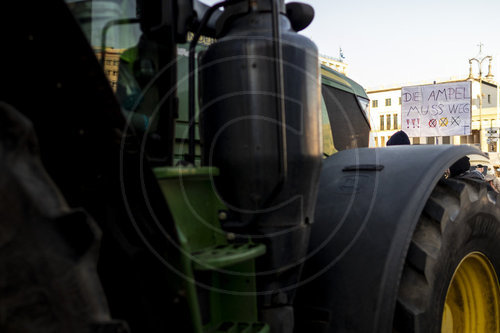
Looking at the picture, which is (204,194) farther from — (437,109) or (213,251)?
(437,109)

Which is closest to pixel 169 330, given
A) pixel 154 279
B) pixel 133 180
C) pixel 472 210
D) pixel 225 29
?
pixel 154 279

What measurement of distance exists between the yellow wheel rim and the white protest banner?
10296 millimetres

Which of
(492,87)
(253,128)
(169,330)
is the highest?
(492,87)

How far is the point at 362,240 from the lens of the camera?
225cm

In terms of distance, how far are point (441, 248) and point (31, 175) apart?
1.93 m

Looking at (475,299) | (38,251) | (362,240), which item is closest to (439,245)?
(362,240)

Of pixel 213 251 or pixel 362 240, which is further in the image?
pixel 362 240

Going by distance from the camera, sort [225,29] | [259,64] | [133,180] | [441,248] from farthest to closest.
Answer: [441,248] → [225,29] → [259,64] → [133,180]

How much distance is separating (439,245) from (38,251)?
6.14 ft

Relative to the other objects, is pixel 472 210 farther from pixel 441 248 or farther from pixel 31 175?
pixel 31 175

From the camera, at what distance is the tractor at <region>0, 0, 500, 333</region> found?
3.82ft

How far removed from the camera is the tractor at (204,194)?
3.82 feet

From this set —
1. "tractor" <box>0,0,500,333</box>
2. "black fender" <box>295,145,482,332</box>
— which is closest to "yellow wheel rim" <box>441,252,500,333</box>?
"tractor" <box>0,0,500,333</box>

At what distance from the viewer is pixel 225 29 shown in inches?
81.6
